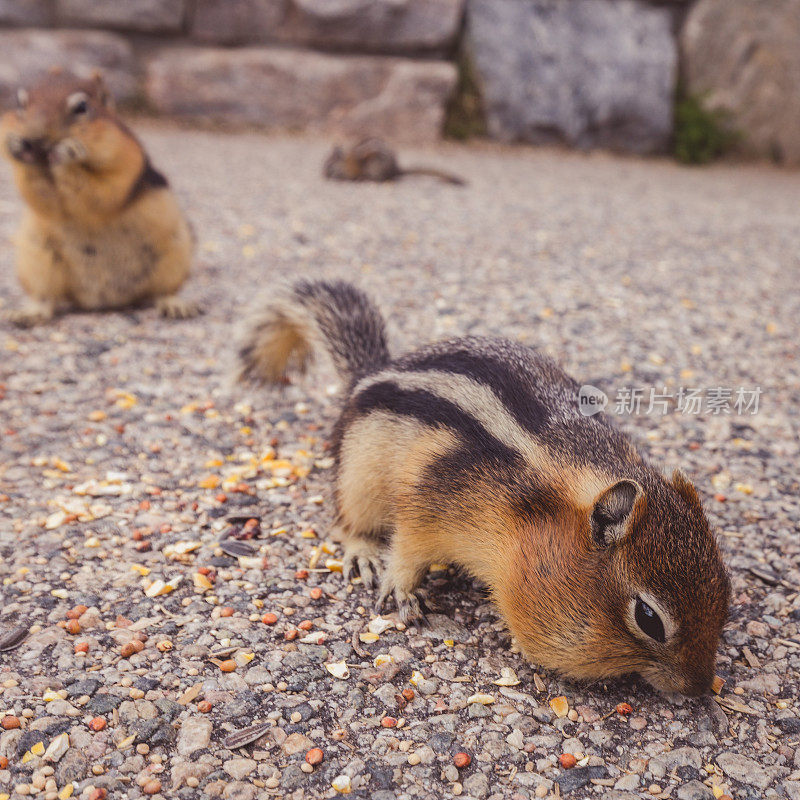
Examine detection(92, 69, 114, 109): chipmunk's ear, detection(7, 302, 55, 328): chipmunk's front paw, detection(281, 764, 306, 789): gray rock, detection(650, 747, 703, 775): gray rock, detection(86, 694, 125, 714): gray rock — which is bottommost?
detection(7, 302, 55, 328): chipmunk's front paw

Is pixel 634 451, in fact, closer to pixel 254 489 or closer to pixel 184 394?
pixel 254 489

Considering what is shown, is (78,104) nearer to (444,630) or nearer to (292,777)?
(444,630)

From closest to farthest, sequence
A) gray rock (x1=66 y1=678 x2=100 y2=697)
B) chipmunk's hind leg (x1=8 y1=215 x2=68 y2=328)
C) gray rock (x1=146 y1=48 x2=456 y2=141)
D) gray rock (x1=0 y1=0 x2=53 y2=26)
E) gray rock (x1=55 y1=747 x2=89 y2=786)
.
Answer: gray rock (x1=55 y1=747 x2=89 y2=786), gray rock (x1=66 y1=678 x2=100 y2=697), chipmunk's hind leg (x1=8 y1=215 x2=68 y2=328), gray rock (x1=0 y1=0 x2=53 y2=26), gray rock (x1=146 y1=48 x2=456 y2=141)

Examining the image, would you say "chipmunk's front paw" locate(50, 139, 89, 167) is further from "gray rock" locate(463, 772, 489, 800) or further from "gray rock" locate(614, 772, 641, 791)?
"gray rock" locate(614, 772, 641, 791)

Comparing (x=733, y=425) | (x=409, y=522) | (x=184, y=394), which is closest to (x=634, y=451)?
(x=409, y=522)

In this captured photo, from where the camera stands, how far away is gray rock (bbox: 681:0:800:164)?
11070 mm

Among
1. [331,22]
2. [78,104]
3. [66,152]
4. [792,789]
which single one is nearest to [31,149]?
[66,152]

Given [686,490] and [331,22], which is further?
[331,22]

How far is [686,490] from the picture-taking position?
234cm

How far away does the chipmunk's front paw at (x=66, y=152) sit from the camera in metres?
4.48

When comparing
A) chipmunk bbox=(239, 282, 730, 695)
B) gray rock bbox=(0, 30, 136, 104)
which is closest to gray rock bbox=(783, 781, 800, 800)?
chipmunk bbox=(239, 282, 730, 695)

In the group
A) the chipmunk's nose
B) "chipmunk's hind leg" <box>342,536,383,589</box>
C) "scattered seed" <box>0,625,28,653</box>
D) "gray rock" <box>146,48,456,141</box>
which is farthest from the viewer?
"gray rock" <box>146,48,456,141</box>

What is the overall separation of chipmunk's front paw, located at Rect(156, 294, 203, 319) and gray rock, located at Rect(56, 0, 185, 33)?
6.81m

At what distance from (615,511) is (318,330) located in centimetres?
167
